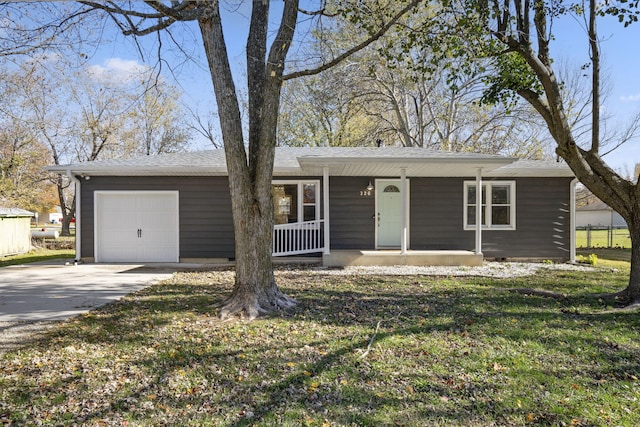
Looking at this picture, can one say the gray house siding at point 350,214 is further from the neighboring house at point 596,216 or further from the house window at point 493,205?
the neighboring house at point 596,216

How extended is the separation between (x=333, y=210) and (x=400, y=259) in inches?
93.5

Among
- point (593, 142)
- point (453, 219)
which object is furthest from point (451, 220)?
point (593, 142)

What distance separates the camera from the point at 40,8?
18.9ft

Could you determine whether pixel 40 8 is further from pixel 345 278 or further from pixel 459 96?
pixel 459 96

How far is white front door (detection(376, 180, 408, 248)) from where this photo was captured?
36.4ft

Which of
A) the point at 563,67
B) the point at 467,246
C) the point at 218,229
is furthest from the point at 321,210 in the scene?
the point at 563,67

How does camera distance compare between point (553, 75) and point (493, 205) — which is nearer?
point (553, 75)

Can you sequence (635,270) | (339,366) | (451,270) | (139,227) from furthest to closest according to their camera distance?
(139,227) < (451,270) < (635,270) < (339,366)

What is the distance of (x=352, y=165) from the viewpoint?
9180 millimetres

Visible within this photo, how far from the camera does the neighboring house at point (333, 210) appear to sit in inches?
409

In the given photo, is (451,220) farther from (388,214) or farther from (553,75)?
(553,75)

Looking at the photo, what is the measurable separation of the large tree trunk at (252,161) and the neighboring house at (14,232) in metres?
12.4

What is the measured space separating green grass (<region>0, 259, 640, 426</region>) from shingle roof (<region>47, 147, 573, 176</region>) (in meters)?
3.84

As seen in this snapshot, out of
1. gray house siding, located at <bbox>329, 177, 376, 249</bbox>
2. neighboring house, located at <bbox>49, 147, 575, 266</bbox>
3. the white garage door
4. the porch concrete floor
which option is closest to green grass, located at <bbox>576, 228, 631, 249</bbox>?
neighboring house, located at <bbox>49, 147, 575, 266</bbox>
